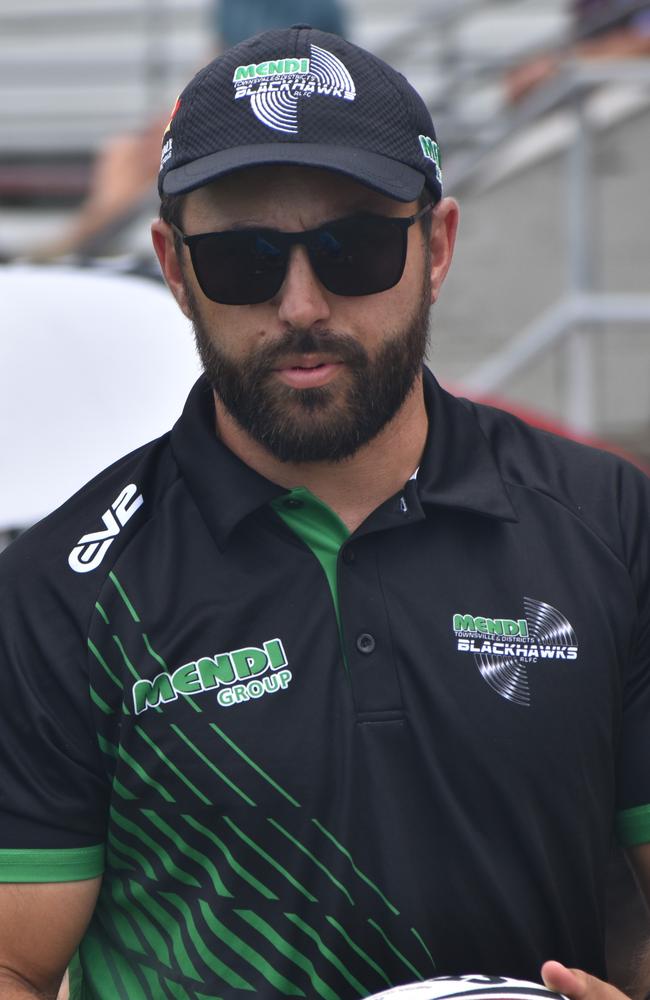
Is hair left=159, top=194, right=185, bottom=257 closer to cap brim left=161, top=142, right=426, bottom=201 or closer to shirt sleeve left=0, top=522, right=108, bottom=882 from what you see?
cap brim left=161, top=142, right=426, bottom=201

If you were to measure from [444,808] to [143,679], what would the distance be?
0.42 metres

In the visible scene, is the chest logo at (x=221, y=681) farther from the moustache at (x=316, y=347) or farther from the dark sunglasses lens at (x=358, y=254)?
the dark sunglasses lens at (x=358, y=254)

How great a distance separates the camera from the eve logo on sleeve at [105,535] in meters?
2.05

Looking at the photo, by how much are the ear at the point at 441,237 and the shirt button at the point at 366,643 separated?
511 millimetres

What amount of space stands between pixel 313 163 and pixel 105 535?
584mm

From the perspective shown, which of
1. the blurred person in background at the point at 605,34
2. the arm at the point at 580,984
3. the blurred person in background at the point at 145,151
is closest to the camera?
the arm at the point at 580,984

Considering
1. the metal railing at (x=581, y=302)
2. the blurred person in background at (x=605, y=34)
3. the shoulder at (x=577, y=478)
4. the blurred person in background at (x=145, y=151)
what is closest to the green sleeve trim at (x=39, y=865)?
the shoulder at (x=577, y=478)

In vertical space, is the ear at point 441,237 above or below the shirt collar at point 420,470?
above

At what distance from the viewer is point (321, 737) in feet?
6.34

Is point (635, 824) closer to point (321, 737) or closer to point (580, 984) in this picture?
point (580, 984)

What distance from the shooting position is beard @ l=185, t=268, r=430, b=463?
1.99 m

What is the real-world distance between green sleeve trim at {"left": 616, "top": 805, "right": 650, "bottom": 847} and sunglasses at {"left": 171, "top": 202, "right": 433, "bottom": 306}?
80cm

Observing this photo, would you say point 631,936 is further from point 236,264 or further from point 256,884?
point 236,264

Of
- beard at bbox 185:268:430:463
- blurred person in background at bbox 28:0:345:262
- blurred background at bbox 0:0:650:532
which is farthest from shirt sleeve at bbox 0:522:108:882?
blurred person in background at bbox 28:0:345:262
